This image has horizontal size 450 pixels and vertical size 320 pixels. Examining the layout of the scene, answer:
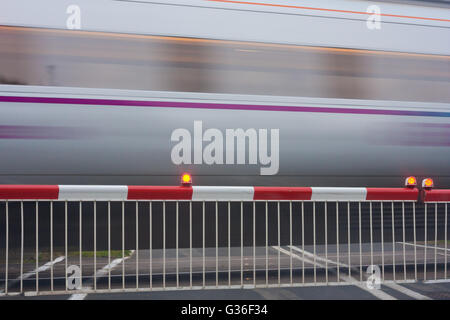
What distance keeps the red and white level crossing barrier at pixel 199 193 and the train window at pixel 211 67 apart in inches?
70.9

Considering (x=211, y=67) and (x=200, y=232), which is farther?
(x=211, y=67)

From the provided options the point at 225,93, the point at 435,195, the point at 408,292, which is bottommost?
the point at 408,292

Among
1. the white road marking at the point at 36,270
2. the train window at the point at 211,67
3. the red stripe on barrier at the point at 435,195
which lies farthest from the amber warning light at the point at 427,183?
the white road marking at the point at 36,270

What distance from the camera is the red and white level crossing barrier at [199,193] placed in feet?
10.8

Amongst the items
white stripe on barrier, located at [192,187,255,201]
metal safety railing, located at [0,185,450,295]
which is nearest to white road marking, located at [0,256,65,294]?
metal safety railing, located at [0,185,450,295]

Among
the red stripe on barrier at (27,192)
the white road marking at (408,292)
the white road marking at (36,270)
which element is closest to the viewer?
the red stripe on barrier at (27,192)

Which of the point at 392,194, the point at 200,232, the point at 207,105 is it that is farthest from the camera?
the point at 207,105

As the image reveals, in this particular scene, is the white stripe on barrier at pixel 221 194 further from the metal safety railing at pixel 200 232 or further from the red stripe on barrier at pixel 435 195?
the red stripe on barrier at pixel 435 195

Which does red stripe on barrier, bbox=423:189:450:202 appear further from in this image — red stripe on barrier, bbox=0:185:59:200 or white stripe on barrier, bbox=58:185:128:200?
red stripe on barrier, bbox=0:185:59:200

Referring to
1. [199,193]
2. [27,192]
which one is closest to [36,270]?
[27,192]

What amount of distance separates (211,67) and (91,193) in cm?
228

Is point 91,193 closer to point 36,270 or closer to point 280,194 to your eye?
point 36,270

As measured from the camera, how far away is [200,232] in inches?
178

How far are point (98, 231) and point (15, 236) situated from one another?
834mm
